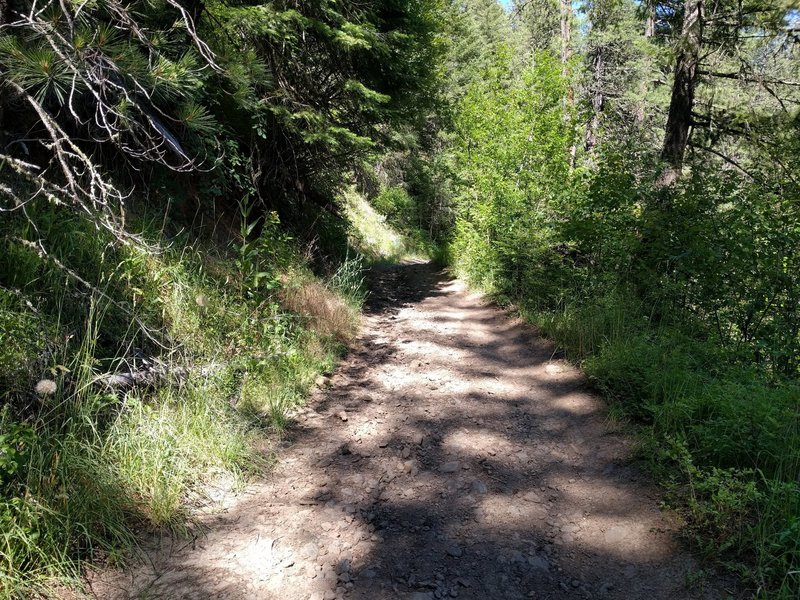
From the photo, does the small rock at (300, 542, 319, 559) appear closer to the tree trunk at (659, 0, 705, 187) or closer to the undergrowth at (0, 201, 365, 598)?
the undergrowth at (0, 201, 365, 598)

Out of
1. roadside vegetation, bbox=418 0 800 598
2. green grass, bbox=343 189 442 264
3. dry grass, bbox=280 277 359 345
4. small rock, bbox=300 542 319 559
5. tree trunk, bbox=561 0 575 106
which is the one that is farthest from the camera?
green grass, bbox=343 189 442 264

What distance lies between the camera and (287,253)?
272 inches

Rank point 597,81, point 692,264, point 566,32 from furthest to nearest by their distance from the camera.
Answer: point 597,81 < point 566,32 < point 692,264

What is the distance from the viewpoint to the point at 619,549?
2.89 meters

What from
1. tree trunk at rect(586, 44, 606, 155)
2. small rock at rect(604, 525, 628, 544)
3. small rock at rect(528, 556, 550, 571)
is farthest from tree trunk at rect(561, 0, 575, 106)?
small rock at rect(528, 556, 550, 571)

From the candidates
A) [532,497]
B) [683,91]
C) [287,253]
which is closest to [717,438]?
[532,497]

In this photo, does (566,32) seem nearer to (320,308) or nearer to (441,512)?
(320,308)

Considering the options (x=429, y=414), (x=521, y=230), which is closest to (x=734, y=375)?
(x=429, y=414)

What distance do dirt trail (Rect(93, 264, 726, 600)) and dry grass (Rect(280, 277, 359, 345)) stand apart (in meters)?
1.16

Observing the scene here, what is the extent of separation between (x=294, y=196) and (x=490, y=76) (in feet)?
26.5

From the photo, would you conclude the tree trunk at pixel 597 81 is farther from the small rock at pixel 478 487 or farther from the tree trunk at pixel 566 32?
the small rock at pixel 478 487

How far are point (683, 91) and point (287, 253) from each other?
6711 mm

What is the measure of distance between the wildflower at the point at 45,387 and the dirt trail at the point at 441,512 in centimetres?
108

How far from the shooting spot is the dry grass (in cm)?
634
